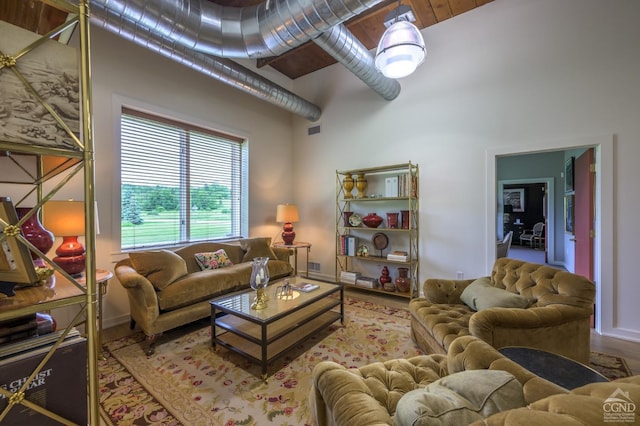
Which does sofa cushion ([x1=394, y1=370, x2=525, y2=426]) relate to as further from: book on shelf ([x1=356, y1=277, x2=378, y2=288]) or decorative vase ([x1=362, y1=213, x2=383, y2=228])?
decorative vase ([x1=362, y1=213, x2=383, y2=228])

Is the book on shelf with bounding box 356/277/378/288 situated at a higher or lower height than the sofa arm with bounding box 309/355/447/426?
lower

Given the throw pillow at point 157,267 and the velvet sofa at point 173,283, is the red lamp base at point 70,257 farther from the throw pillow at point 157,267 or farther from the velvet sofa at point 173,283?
the throw pillow at point 157,267

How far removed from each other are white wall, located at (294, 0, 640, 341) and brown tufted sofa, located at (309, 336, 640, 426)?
2501mm

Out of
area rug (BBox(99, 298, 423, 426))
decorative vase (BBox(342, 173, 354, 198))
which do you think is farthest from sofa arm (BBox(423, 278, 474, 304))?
decorative vase (BBox(342, 173, 354, 198))

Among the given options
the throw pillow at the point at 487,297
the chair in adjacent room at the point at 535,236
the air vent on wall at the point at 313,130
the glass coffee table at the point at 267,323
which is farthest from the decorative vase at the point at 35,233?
the chair in adjacent room at the point at 535,236

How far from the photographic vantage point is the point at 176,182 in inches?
143

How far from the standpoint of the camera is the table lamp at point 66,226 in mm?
2043

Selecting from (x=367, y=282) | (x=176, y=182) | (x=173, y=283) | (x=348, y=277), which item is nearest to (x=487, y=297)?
(x=367, y=282)

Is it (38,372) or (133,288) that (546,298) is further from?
(133,288)

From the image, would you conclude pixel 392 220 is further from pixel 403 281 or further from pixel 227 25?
pixel 227 25

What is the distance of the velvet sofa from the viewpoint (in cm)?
237

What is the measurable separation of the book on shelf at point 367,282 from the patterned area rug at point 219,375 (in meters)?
1.07

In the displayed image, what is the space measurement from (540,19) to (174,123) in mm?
4631

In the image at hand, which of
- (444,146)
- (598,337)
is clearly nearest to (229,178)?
(444,146)
